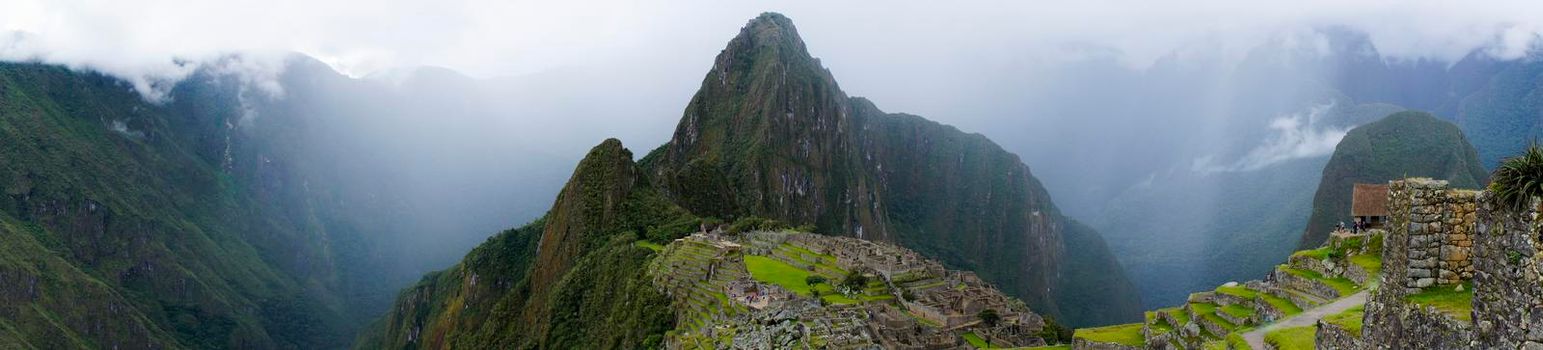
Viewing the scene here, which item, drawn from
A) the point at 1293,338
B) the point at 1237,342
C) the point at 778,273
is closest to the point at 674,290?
the point at 778,273

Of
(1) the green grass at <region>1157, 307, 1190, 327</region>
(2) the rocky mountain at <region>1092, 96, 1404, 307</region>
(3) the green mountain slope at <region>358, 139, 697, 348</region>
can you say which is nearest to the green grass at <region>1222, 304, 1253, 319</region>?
(1) the green grass at <region>1157, 307, 1190, 327</region>

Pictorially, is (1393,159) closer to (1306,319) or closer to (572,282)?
(572,282)

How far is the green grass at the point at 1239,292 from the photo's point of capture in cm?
2315

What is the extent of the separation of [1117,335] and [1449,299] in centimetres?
1594

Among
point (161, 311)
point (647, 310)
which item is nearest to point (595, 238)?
point (647, 310)

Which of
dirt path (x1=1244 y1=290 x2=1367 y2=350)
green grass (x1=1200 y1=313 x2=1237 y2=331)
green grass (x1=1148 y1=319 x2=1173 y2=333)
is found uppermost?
dirt path (x1=1244 y1=290 x2=1367 y2=350)

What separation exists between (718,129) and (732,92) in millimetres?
9264

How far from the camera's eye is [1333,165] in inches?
4077

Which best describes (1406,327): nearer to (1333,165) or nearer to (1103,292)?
(1333,165)

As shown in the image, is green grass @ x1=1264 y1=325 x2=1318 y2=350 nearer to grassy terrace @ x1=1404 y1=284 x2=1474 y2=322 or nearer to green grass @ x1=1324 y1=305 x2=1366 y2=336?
green grass @ x1=1324 y1=305 x2=1366 y2=336

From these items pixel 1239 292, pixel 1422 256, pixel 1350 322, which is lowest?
pixel 1239 292

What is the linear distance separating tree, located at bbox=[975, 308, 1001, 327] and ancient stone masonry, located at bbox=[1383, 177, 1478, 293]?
31.9 meters

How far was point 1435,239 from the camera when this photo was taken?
973 centimetres

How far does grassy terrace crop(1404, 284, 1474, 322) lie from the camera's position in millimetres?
8711
